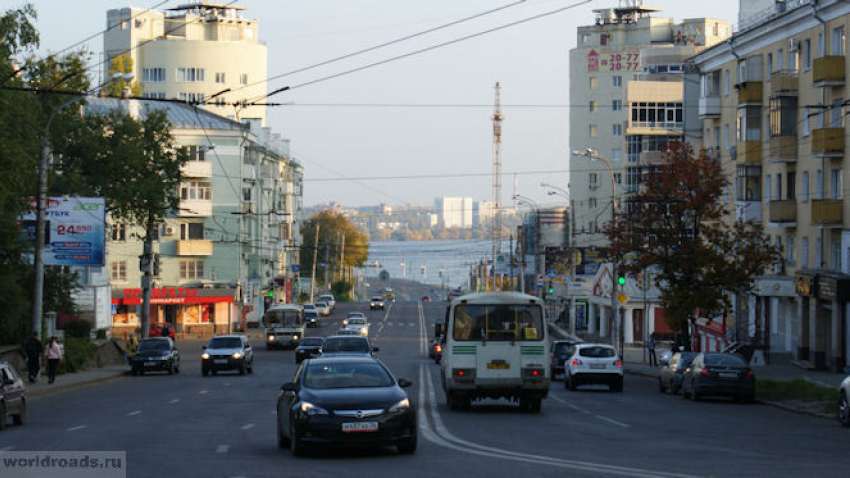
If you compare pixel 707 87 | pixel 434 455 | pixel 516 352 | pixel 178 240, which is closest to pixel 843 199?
pixel 707 87

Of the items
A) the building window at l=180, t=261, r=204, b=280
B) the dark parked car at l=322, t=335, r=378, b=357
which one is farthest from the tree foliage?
the building window at l=180, t=261, r=204, b=280

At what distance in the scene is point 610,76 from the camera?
128 metres

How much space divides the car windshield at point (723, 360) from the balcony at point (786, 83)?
22.3m

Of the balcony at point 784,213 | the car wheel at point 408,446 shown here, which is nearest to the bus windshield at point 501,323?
the car wheel at point 408,446

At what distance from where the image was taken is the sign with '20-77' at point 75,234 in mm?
42188

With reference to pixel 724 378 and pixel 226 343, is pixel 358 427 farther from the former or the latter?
pixel 226 343

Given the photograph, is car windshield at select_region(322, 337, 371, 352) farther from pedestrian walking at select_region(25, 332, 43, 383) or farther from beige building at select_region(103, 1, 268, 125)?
beige building at select_region(103, 1, 268, 125)

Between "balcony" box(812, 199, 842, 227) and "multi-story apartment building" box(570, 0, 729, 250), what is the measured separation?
215 feet

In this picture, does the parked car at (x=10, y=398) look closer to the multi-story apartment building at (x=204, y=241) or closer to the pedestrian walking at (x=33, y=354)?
the pedestrian walking at (x=33, y=354)

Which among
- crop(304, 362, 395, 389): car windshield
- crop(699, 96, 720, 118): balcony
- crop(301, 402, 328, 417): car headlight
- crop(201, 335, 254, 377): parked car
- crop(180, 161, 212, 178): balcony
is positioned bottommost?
crop(201, 335, 254, 377): parked car

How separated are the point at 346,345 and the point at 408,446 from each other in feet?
84.1

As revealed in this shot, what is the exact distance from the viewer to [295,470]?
15234 millimetres

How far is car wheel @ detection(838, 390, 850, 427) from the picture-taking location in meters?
25.6

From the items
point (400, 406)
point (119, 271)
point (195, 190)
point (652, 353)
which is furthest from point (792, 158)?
point (119, 271)
